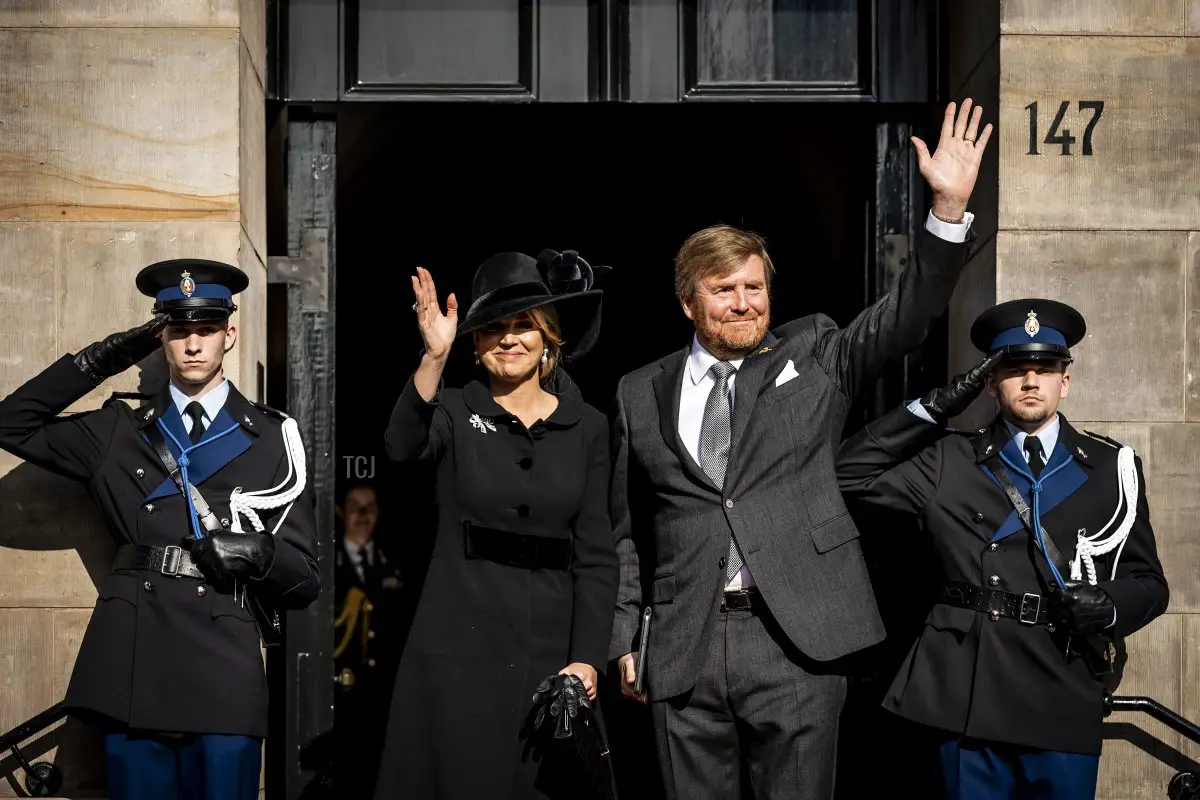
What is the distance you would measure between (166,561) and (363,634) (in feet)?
13.7

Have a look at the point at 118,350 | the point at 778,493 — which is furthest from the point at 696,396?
the point at 118,350

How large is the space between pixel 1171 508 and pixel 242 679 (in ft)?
11.3

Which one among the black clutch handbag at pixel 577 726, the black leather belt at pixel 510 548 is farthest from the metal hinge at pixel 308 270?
the black clutch handbag at pixel 577 726

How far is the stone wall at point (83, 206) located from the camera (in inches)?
254

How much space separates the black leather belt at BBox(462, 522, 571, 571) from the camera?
18.7ft

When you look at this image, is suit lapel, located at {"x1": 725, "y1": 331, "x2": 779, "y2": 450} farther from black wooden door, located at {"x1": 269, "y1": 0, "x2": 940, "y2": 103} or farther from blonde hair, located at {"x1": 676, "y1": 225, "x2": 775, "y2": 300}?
black wooden door, located at {"x1": 269, "y1": 0, "x2": 940, "y2": 103}

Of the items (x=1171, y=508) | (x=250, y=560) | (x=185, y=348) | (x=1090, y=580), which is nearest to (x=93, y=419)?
(x=185, y=348)

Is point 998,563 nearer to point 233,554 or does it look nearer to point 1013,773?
point 1013,773

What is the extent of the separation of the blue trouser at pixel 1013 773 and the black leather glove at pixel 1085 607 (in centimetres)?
43

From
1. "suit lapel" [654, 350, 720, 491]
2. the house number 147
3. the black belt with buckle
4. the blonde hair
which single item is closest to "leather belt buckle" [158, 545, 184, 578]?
"suit lapel" [654, 350, 720, 491]

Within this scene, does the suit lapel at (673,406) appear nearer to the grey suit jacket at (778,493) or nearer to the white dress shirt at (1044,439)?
the grey suit jacket at (778,493)

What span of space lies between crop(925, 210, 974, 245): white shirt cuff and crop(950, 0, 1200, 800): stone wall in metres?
1.37

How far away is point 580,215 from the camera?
11258 millimetres


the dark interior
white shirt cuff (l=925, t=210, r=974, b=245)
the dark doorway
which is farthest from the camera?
the dark doorway
